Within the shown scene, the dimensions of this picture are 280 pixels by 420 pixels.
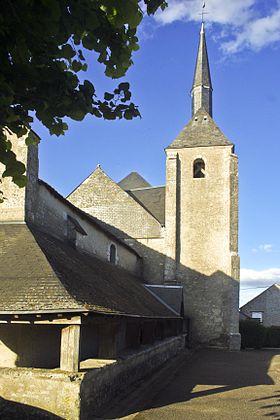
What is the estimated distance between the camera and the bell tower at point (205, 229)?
90.8 ft

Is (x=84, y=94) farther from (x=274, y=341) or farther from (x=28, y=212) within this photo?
(x=274, y=341)

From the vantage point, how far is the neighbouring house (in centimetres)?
4562

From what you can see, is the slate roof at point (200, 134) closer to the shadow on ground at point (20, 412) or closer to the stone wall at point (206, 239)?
the stone wall at point (206, 239)

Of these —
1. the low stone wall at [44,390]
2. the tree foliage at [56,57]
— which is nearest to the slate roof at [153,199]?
the low stone wall at [44,390]

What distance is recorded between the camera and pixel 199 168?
30.9 m

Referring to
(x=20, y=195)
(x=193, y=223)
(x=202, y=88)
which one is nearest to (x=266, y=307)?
(x=193, y=223)

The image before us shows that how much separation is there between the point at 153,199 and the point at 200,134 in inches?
212

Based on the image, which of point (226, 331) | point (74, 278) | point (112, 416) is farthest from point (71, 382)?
point (226, 331)

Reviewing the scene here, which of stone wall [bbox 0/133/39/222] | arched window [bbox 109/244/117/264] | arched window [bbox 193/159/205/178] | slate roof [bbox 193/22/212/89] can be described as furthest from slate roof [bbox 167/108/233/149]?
stone wall [bbox 0/133/39/222]

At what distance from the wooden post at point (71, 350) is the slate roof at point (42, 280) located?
0.52 metres

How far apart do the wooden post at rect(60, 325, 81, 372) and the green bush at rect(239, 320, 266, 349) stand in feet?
79.2

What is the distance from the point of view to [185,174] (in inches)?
1192

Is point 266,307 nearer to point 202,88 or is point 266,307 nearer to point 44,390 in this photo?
point 202,88

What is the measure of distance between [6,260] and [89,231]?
28.2ft
